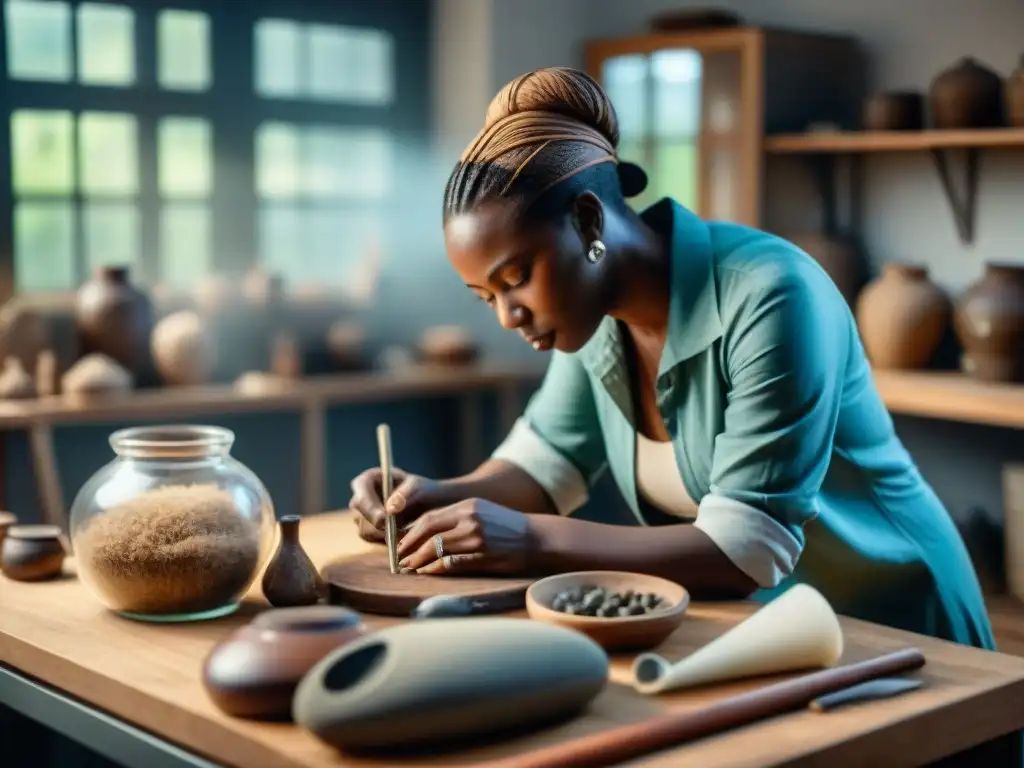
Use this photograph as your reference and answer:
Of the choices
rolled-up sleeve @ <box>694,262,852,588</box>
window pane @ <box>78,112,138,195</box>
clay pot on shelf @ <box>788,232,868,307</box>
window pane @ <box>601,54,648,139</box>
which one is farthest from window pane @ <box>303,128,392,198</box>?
rolled-up sleeve @ <box>694,262,852,588</box>

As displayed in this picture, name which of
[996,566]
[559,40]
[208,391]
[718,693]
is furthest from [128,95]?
[718,693]

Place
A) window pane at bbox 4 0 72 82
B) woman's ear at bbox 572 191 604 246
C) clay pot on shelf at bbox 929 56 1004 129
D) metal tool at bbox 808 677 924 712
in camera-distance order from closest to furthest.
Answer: metal tool at bbox 808 677 924 712 < woman's ear at bbox 572 191 604 246 < clay pot on shelf at bbox 929 56 1004 129 < window pane at bbox 4 0 72 82

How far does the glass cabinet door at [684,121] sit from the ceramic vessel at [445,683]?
3.26 metres

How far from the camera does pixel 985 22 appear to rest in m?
4.13

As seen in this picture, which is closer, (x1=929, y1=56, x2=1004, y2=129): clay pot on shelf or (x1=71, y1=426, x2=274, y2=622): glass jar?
(x1=71, y1=426, x2=274, y2=622): glass jar

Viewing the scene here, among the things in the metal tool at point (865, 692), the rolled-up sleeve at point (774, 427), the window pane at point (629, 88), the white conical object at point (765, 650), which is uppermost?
the window pane at point (629, 88)

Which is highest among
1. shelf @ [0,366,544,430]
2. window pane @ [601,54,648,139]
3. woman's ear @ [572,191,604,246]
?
window pane @ [601,54,648,139]

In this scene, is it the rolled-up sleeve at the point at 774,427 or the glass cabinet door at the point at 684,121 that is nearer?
the rolled-up sleeve at the point at 774,427

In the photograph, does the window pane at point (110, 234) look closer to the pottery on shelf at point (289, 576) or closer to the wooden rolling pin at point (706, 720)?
the pottery on shelf at point (289, 576)

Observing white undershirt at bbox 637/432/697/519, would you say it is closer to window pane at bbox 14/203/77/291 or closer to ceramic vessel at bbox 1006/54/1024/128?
ceramic vessel at bbox 1006/54/1024/128

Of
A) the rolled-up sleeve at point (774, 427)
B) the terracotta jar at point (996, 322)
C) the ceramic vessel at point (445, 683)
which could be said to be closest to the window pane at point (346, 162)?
the terracotta jar at point (996, 322)

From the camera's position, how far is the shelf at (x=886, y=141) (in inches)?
151

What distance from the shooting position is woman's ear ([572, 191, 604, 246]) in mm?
A: 1818

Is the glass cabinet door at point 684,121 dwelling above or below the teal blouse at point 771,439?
above
